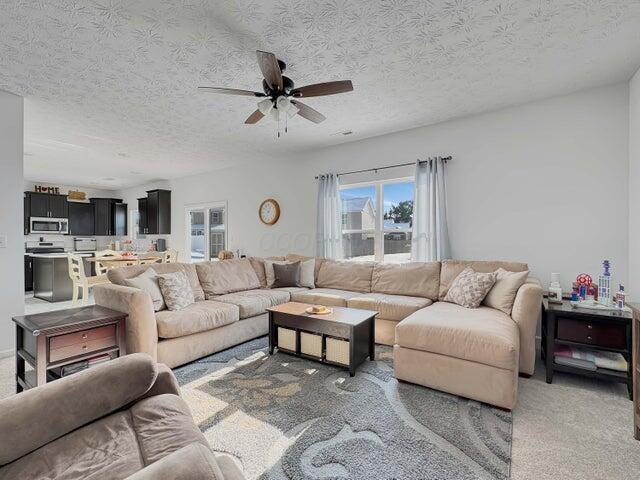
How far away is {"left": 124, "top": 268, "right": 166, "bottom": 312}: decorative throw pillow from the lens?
296cm

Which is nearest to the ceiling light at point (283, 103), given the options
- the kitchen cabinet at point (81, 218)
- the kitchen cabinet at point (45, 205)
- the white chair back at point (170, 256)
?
the white chair back at point (170, 256)

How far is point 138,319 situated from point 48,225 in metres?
7.12

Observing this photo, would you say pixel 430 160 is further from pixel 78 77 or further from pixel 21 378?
pixel 21 378

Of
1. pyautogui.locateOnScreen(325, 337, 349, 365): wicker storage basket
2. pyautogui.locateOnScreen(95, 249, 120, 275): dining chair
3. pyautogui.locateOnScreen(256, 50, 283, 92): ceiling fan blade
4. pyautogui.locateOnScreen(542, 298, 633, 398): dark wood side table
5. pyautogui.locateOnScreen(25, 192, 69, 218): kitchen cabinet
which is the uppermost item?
pyautogui.locateOnScreen(256, 50, 283, 92): ceiling fan blade

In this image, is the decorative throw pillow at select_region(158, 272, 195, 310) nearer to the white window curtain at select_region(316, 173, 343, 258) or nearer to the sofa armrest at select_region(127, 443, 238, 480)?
the white window curtain at select_region(316, 173, 343, 258)

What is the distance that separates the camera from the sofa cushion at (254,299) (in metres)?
3.43

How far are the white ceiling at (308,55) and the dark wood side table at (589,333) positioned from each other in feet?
6.69

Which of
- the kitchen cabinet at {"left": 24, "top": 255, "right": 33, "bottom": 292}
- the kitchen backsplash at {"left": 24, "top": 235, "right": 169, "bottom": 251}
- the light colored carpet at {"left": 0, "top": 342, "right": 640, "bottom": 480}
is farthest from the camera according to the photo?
the kitchen backsplash at {"left": 24, "top": 235, "right": 169, "bottom": 251}

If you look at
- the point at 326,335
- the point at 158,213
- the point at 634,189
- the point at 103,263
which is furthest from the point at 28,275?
the point at 634,189

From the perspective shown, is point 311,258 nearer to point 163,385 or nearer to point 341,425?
point 341,425

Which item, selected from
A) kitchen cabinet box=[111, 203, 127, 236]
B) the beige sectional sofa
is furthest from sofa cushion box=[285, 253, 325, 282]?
kitchen cabinet box=[111, 203, 127, 236]

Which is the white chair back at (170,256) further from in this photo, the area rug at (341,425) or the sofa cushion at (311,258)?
the area rug at (341,425)

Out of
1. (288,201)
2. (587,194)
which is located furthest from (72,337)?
(587,194)

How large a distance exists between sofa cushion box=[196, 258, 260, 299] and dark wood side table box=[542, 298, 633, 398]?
3.33 metres
